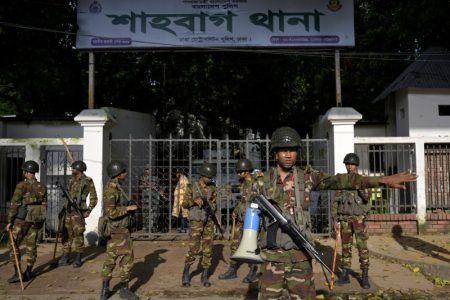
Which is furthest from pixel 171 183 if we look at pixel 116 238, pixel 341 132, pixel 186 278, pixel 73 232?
pixel 116 238

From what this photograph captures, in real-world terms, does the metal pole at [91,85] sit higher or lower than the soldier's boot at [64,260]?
higher

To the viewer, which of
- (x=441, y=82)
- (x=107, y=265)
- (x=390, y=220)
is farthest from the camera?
(x=441, y=82)

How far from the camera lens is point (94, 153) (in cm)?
956

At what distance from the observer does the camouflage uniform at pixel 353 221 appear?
6.45m

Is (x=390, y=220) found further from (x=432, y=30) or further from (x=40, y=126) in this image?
(x=40, y=126)

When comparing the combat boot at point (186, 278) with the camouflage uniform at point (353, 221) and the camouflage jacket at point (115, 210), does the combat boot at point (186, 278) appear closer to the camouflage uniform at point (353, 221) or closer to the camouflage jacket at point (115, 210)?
the camouflage jacket at point (115, 210)

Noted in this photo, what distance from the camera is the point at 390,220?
10.3m

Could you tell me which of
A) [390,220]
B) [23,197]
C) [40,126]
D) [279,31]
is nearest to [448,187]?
[390,220]

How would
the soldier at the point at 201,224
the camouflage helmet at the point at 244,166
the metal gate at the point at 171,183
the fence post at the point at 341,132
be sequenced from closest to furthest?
the soldier at the point at 201,224, the camouflage helmet at the point at 244,166, the fence post at the point at 341,132, the metal gate at the point at 171,183

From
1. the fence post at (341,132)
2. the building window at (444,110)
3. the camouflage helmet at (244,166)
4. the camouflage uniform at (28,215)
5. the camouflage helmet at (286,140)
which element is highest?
the building window at (444,110)

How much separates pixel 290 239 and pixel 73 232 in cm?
527

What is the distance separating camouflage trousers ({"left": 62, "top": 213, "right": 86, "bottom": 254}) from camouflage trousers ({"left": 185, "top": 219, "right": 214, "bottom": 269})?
2.34m

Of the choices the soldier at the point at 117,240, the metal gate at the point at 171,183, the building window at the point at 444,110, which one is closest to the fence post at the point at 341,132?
the metal gate at the point at 171,183

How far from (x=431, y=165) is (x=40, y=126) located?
1022cm
